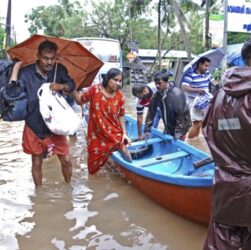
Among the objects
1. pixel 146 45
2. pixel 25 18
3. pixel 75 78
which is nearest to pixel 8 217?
pixel 75 78

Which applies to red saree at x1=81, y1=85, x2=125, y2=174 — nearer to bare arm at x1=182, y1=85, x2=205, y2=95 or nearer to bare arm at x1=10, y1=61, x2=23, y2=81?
bare arm at x1=10, y1=61, x2=23, y2=81

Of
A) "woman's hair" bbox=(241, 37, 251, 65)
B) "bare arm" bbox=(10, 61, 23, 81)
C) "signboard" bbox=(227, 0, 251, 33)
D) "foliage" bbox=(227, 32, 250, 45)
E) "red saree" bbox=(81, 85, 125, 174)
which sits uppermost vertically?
"signboard" bbox=(227, 0, 251, 33)

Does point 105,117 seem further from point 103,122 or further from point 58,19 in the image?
point 58,19

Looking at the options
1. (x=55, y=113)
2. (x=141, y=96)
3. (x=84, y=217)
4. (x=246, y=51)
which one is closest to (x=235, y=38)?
(x=141, y=96)

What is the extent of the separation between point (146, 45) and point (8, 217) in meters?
33.2

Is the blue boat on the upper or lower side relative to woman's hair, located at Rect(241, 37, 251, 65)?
lower

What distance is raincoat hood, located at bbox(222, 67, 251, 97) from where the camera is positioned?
2.15 m

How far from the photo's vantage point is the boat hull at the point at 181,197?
377 cm

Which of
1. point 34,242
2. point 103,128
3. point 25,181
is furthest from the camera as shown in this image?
point 25,181

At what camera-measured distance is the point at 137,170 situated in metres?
4.70

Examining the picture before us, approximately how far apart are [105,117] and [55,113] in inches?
29.2

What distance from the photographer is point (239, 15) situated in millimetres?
11242

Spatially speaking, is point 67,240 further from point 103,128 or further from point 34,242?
point 103,128

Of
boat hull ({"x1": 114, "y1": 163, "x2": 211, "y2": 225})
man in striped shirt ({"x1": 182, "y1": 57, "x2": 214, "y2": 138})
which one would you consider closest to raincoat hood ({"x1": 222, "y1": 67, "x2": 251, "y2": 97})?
boat hull ({"x1": 114, "y1": 163, "x2": 211, "y2": 225})
